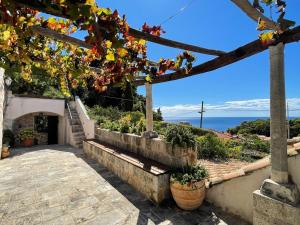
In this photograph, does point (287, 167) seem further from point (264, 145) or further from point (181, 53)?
point (264, 145)

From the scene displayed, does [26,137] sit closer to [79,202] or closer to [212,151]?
[79,202]

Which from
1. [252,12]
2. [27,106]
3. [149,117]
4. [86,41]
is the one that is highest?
[252,12]

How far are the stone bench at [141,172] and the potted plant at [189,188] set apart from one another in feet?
0.76

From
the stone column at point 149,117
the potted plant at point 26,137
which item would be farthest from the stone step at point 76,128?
the stone column at point 149,117

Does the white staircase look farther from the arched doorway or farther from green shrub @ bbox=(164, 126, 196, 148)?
green shrub @ bbox=(164, 126, 196, 148)

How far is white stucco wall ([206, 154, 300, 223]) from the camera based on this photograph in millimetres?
3366

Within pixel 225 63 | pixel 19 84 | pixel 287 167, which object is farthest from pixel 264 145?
pixel 19 84

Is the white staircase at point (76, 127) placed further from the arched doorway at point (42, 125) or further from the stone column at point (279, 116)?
the stone column at point (279, 116)

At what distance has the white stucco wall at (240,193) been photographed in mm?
3366

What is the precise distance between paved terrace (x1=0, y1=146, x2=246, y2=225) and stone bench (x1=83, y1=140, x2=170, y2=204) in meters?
0.17

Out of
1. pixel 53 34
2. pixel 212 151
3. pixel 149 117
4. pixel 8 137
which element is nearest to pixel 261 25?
pixel 53 34

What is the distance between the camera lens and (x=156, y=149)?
515 centimetres

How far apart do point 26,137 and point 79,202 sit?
884 centimetres

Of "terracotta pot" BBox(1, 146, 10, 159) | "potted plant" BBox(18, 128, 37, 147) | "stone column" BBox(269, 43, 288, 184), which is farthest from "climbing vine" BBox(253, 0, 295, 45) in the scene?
"potted plant" BBox(18, 128, 37, 147)
